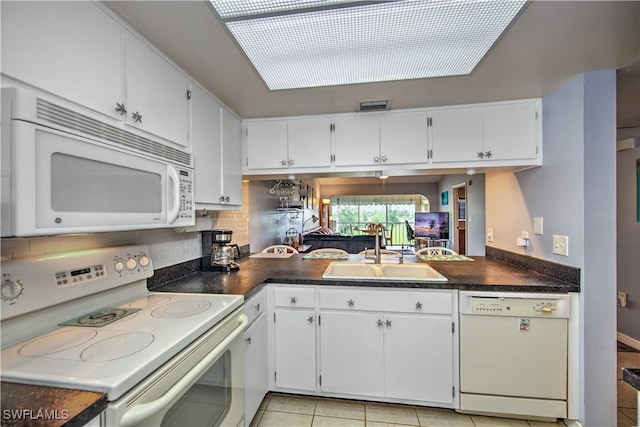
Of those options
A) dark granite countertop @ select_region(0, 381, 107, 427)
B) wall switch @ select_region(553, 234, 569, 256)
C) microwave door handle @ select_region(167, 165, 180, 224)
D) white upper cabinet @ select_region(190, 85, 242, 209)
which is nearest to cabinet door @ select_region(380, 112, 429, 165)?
wall switch @ select_region(553, 234, 569, 256)

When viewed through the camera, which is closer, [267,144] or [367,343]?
[367,343]

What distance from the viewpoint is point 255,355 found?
5.42 ft

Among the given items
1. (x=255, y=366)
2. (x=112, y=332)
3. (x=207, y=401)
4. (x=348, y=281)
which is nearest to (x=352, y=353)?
(x=348, y=281)

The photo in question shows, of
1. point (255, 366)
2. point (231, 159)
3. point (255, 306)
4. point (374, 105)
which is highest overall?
point (374, 105)

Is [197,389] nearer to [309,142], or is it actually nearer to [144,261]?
[144,261]

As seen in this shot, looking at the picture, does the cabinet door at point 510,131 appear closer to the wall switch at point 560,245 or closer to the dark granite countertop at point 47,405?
the wall switch at point 560,245

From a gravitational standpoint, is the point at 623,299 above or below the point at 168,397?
below

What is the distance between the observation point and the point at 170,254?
1.81 meters

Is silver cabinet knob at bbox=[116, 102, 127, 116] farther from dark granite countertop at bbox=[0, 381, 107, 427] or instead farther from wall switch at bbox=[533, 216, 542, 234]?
wall switch at bbox=[533, 216, 542, 234]

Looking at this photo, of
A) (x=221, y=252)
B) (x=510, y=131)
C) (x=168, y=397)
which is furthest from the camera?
(x=221, y=252)

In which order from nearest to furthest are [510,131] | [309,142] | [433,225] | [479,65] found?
[479,65] → [510,131] → [309,142] → [433,225]

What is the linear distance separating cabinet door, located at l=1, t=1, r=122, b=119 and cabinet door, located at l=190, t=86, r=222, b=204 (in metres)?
0.54

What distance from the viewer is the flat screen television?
7.17 m

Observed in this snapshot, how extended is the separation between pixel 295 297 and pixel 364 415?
0.86 m
